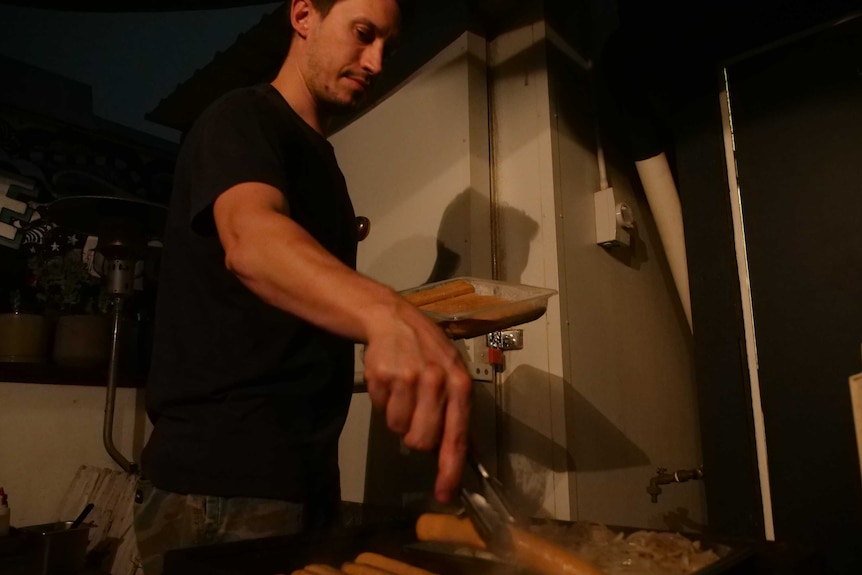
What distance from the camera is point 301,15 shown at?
121cm

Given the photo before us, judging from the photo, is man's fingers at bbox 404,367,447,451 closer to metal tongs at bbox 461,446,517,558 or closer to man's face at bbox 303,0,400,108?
metal tongs at bbox 461,446,517,558

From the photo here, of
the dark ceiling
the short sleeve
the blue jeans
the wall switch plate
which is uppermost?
the dark ceiling

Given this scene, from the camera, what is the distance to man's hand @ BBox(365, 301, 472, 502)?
501 mm

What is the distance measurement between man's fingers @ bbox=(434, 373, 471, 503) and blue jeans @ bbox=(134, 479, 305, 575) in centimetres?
49

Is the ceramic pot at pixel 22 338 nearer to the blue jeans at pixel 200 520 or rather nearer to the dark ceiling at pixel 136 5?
the blue jeans at pixel 200 520

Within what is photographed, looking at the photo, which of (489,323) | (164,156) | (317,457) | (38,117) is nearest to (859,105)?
(489,323)

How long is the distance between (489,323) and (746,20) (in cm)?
94

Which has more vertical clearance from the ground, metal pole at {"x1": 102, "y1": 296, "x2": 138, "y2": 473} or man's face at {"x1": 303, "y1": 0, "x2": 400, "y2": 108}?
man's face at {"x1": 303, "y1": 0, "x2": 400, "y2": 108}

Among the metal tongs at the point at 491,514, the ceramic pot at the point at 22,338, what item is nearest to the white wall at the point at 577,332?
the metal tongs at the point at 491,514

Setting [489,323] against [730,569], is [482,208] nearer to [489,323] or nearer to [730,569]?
[489,323]

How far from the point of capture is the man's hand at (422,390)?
501mm

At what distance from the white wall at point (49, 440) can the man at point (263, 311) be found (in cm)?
147

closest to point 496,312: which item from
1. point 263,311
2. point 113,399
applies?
point 263,311

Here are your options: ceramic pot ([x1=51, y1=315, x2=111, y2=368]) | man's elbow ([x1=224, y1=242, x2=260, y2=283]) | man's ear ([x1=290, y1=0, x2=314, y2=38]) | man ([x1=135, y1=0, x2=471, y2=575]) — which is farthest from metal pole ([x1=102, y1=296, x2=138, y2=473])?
man's elbow ([x1=224, y1=242, x2=260, y2=283])
